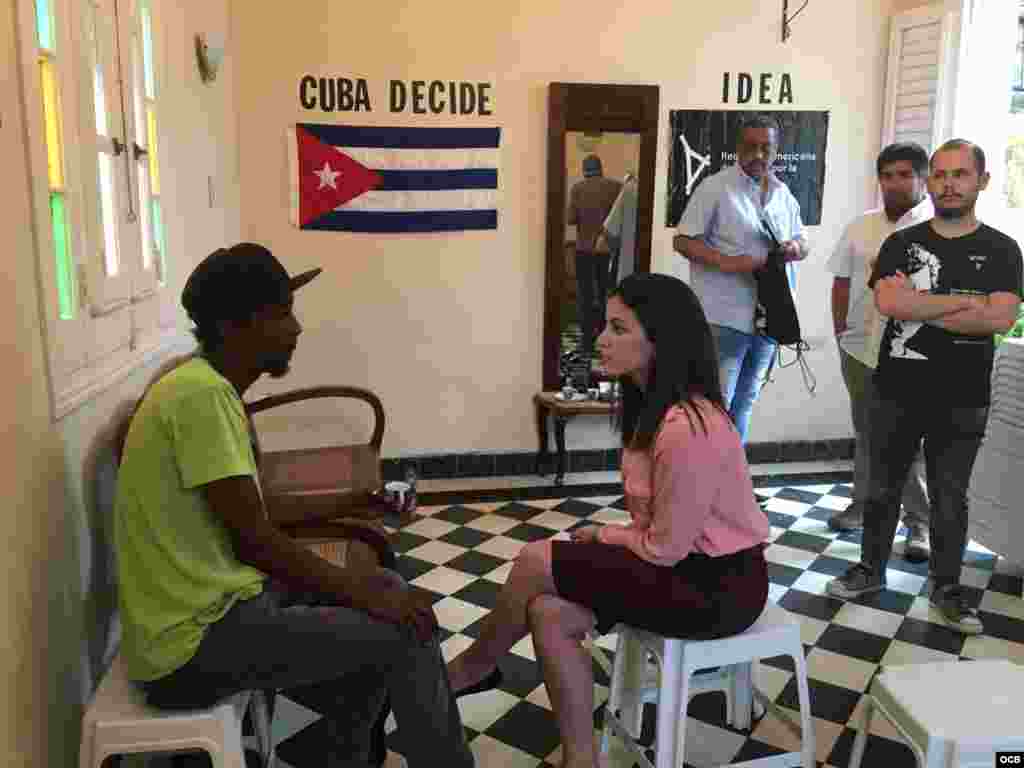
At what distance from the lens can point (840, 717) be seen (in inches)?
90.9

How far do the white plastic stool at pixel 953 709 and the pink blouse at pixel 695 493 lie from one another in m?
0.39

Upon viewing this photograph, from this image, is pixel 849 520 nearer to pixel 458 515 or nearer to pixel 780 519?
pixel 780 519

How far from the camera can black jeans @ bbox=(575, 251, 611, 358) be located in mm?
4227

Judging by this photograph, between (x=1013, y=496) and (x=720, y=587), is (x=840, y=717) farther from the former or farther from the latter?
(x=1013, y=496)

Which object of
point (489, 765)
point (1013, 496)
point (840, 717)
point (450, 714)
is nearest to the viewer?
point (450, 714)

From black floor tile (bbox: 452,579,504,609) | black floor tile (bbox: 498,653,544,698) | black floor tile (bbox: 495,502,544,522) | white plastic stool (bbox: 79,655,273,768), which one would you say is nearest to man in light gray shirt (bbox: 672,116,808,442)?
Answer: black floor tile (bbox: 495,502,544,522)

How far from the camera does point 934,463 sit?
2777 millimetres

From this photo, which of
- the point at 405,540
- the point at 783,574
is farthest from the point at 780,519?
the point at 405,540

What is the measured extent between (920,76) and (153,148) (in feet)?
11.0

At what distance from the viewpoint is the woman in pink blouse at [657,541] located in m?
1.82

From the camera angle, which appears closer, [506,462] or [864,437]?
[864,437]

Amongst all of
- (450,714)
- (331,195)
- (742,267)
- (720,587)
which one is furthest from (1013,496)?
(331,195)

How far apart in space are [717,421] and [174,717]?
45.2 inches

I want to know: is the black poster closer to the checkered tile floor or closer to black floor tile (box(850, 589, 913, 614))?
the checkered tile floor
